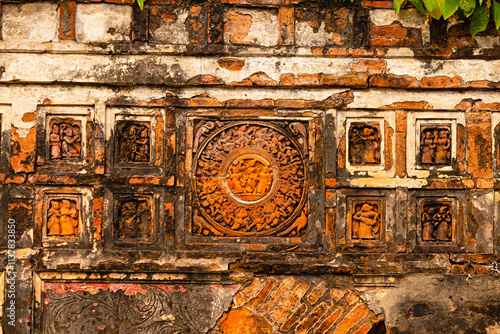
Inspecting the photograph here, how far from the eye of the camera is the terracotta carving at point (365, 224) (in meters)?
4.75

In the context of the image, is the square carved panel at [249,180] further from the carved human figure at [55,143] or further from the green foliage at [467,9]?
the green foliage at [467,9]

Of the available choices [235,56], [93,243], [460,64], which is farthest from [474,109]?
[93,243]

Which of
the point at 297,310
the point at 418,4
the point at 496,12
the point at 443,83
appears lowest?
the point at 297,310

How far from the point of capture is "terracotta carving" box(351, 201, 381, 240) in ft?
15.6

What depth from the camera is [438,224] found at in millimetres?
4781

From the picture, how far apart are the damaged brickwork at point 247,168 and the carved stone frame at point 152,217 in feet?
0.07

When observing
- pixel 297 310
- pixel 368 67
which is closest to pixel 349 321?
pixel 297 310

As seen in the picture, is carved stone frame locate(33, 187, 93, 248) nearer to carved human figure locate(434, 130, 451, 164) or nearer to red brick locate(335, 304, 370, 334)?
red brick locate(335, 304, 370, 334)

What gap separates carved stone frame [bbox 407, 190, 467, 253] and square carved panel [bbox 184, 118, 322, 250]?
114 centimetres

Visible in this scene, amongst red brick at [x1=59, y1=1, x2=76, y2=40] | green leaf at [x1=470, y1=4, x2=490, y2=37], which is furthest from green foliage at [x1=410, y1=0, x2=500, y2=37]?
red brick at [x1=59, y1=1, x2=76, y2=40]

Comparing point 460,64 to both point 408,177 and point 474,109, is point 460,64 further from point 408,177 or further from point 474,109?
point 408,177

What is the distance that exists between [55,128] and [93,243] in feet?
4.34

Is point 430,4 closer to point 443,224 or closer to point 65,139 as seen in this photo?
point 443,224

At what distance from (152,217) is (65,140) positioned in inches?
50.2
